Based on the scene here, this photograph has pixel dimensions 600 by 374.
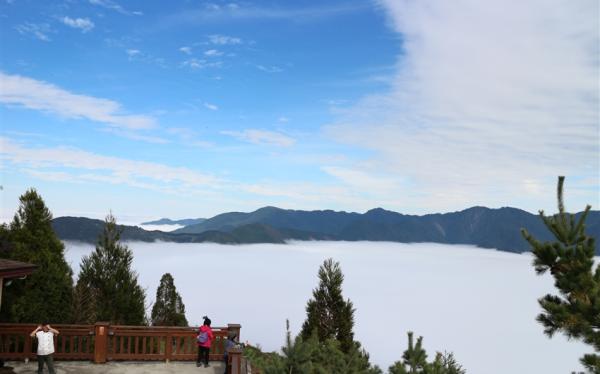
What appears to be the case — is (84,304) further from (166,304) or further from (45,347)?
(166,304)

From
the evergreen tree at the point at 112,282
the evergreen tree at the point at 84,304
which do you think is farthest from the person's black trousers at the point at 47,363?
the evergreen tree at the point at 112,282

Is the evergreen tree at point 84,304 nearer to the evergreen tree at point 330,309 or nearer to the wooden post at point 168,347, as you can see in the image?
the wooden post at point 168,347

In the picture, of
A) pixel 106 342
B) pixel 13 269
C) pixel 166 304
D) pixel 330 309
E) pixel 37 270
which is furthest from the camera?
pixel 166 304

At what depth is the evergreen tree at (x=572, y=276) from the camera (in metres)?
9.24

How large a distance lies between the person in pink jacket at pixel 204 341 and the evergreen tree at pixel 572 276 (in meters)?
10.1

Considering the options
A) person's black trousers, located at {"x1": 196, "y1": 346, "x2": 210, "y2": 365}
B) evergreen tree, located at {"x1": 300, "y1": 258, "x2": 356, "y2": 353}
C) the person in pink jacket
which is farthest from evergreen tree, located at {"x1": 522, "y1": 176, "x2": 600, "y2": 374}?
evergreen tree, located at {"x1": 300, "y1": 258, "x2": 356, "y2": 353}

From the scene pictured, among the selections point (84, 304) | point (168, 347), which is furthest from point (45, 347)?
point (84, 304)

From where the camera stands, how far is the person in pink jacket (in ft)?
48.9

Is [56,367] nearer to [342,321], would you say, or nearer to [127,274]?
[127,274]

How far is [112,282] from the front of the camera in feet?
78.3

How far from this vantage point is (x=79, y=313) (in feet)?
73.4

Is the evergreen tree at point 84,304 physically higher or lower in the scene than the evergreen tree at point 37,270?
lower

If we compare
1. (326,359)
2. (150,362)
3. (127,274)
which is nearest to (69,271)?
(127,274)

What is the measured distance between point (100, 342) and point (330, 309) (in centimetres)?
1303
